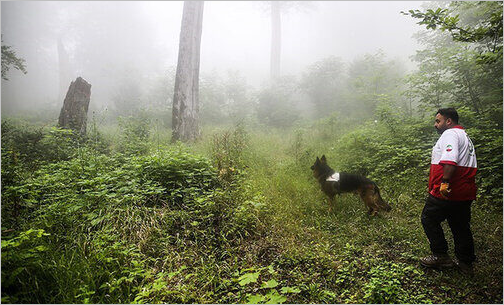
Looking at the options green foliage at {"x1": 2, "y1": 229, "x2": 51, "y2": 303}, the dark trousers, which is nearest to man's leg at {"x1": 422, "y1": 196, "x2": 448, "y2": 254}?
the dark trousers

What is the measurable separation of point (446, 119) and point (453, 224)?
1324mm

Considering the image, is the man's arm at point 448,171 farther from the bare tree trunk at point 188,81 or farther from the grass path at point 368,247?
the bare tree trunk at point 188,81

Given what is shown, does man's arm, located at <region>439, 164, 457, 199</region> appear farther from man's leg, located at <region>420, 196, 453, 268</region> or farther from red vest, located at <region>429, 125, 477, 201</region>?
man's leg, located at <region>420, 196, 453, 268</region>

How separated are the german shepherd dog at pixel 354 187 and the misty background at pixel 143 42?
647 inches

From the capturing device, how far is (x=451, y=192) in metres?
2.58

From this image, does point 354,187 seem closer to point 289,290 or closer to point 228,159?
point 289,290

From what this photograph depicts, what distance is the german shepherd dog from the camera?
387 cm

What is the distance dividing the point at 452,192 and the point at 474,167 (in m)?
0.40

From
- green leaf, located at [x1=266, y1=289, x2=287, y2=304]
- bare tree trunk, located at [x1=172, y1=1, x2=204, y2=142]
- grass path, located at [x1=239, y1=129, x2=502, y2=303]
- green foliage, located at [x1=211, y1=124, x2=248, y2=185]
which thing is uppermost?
bare tree trunk, located at [x1=172, y1=1, x2=204, y2=142]

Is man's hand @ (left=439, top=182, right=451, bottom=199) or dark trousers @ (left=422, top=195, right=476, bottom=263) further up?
man's hand @ (left=439, top=182, right=451, bottom=199)

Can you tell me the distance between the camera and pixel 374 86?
433 inches

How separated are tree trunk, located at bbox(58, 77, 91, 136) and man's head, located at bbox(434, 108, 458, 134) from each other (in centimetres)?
838

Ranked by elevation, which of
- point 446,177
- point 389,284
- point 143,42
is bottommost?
point 389,284

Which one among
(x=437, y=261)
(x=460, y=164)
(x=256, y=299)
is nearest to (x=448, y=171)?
(x=460, y=164)
